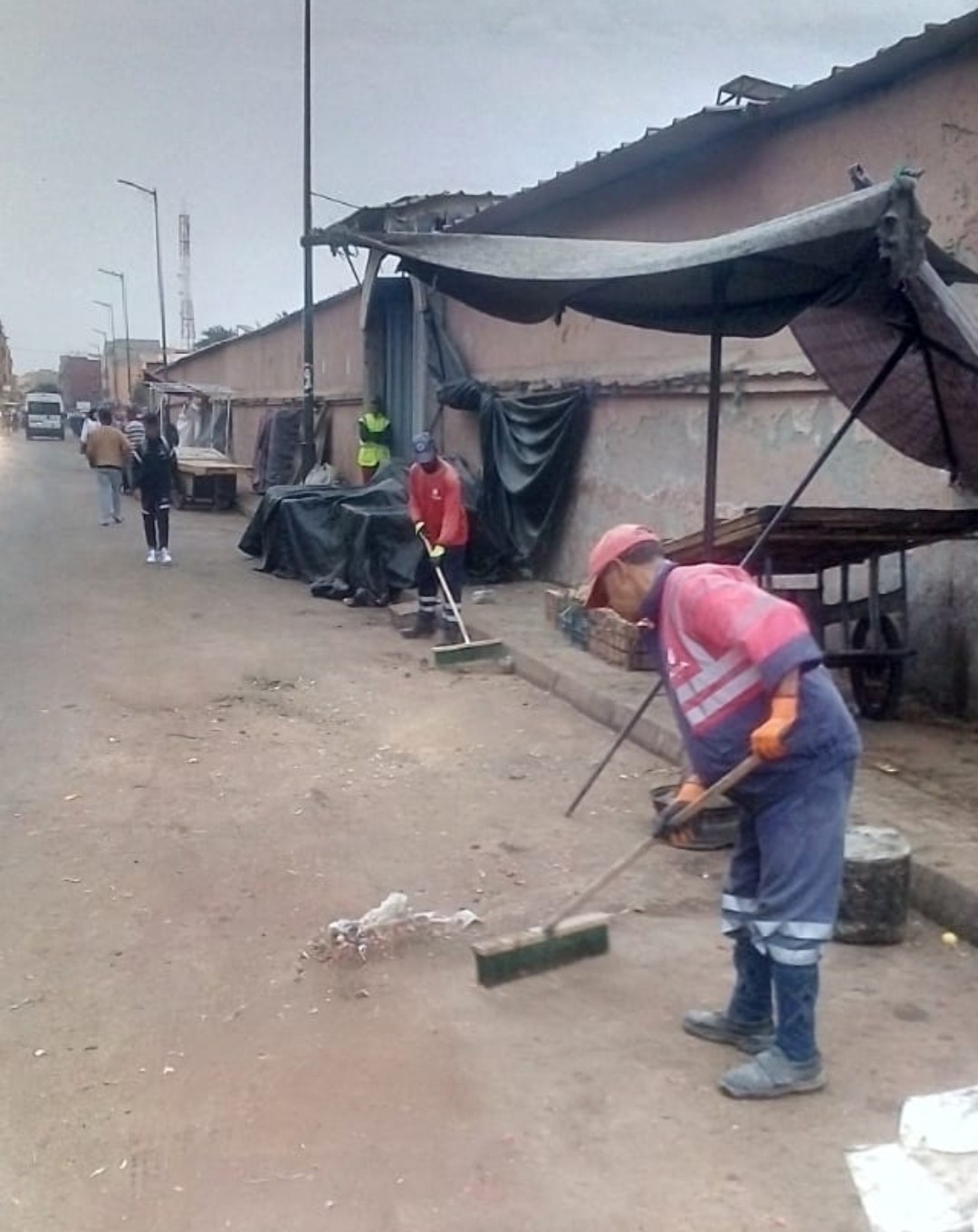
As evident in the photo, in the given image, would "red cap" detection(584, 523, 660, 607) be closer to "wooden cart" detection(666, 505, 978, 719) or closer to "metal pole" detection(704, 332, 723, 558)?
"metal pole" detection(704, 332, 723, 558)

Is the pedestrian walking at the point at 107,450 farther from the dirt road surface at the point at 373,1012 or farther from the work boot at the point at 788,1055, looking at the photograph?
the work boot at the point at 788,1055

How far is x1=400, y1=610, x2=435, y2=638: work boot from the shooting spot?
426 inches

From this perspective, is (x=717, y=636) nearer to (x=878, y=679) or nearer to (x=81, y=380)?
(x=878, y=679)

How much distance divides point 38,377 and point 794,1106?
125461mm

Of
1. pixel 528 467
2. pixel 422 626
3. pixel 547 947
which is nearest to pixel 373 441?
pixel 528 467

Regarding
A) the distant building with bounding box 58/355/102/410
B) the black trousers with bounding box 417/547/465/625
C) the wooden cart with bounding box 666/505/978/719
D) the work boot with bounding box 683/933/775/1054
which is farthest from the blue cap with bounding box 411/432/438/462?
the distant building with bounding box 58/355/102/410

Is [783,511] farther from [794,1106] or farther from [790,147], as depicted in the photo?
[790,147]

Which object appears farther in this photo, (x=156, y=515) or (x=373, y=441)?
(x=373, y=441)

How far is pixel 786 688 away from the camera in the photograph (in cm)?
326

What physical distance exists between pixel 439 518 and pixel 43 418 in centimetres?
5941

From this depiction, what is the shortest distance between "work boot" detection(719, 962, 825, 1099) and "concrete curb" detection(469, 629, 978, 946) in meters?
1.39

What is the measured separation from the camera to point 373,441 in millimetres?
17953

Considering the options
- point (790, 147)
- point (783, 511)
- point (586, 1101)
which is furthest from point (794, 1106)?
point (790, 147)

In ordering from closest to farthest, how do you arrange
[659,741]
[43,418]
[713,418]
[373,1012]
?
1. [373,1012]
2. [713,418]
3. [659,741]
4. [43,418]
